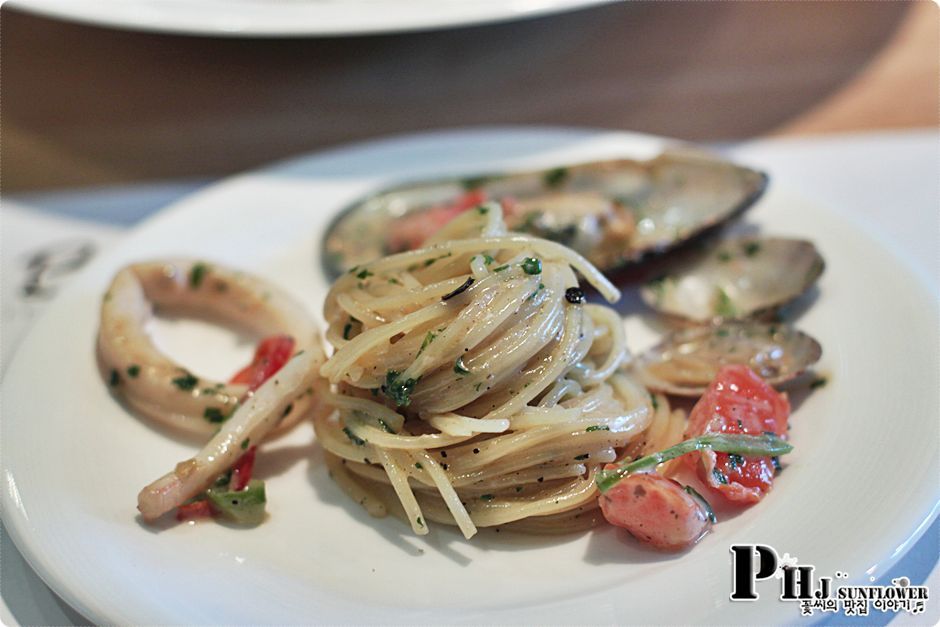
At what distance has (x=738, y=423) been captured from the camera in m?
2.51

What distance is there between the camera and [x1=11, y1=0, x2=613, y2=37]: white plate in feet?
13.2

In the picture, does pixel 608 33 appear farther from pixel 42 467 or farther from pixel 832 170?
pixel 42 467

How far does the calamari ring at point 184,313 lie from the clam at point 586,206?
446 mm

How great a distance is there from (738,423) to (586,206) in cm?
138

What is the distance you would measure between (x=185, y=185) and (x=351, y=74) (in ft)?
4.56

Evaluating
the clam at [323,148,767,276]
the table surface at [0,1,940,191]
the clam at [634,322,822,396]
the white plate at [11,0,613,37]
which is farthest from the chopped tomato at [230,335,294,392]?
the table surface at [0,1,940,191]

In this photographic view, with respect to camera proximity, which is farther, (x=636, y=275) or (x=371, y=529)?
(x=636, y=275)

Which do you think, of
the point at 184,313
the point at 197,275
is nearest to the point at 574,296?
the point at 197,275

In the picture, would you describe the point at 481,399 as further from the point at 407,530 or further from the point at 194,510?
the point at 194,510

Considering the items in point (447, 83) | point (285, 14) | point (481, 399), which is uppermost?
point (285, 14)

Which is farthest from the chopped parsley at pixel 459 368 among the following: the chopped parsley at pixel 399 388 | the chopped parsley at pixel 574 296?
the chopped parsley at pixel 574 296

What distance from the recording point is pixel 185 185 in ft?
14.8

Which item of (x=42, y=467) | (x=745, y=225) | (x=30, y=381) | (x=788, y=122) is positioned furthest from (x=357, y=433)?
(x=788, y=122)

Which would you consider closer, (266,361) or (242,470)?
(242,470)
